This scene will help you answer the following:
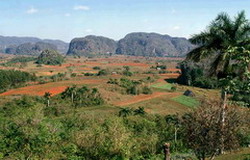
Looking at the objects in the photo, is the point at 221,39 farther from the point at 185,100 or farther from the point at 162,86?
the point at 162,86

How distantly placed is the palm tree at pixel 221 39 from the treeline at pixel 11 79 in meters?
78.1

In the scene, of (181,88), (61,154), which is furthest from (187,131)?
(181,88)

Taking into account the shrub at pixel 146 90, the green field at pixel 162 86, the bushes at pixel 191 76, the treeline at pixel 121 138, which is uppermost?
the treeline at pixel 121 138

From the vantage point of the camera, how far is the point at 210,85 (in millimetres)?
90750

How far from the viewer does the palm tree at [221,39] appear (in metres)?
13.6

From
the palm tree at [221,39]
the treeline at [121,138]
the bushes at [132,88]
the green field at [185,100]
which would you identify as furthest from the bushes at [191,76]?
the palm tree at [221,39]

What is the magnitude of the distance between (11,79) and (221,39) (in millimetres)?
85144

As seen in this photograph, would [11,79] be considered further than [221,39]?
Yes

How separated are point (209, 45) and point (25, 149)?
14.8 m

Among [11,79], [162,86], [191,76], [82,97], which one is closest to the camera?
[82,97]

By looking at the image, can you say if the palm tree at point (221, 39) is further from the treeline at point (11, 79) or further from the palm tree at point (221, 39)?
the treeline at point (11, 79)

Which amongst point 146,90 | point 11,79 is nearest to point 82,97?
point 146,90

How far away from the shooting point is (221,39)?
46.2 feet

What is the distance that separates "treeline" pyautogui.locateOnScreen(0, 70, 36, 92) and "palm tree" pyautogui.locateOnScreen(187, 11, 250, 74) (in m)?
78.1
